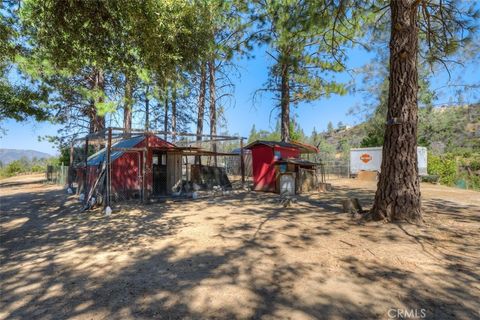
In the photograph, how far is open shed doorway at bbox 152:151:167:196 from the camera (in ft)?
41.7

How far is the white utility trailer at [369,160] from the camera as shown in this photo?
19562 millimetres

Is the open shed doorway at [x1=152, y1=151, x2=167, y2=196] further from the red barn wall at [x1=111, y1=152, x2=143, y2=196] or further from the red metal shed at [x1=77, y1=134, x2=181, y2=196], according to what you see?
the red barn wall at [x1=111, y1=152, x2=143, y2=196]

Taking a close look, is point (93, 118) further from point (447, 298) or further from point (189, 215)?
point (447, 298)

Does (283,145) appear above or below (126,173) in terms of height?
above

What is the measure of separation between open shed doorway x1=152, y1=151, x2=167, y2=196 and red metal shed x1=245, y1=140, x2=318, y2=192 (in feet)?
12.8

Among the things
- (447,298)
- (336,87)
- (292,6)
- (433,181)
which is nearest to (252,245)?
(447,298)

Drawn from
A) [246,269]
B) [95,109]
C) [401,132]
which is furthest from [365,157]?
[246,269]

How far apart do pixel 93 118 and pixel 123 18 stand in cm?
1428

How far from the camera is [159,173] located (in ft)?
42.3

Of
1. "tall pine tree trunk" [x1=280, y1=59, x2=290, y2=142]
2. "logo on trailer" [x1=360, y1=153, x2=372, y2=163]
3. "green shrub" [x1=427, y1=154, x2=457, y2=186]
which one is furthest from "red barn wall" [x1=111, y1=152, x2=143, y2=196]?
"green shrub" [x1=427, y1=154, x2=457, y2=186]

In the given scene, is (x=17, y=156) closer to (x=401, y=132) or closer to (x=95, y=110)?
(x=95, y=110)

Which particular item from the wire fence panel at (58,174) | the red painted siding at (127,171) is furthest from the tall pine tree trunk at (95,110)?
the red painted siding at (127,171)

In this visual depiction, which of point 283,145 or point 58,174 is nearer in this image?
point 283,145

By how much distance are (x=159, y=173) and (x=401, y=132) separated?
9.77 meters
